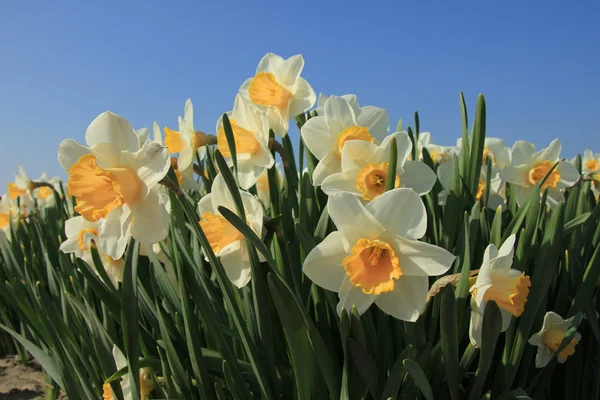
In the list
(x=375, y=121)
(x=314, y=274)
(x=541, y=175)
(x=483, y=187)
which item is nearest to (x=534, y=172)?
(x=541, y=175)

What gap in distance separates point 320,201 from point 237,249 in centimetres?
73

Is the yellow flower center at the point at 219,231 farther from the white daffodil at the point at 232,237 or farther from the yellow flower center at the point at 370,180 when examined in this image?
the yellow flower center at the point at 370,180

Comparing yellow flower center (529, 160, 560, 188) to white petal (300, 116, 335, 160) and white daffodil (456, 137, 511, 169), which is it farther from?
white petal (300, 116, 335, 160)

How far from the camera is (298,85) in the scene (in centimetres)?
214

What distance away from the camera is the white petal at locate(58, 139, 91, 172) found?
1515 mm

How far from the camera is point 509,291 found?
1.38m

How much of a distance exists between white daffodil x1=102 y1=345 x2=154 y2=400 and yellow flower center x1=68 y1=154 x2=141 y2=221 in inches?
24.5

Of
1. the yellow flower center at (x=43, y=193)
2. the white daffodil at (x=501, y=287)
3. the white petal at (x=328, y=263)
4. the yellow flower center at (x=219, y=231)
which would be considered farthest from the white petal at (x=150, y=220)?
the yellow flower center at (x=43, y=193)

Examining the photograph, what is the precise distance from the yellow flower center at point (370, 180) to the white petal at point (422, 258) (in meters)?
0.43

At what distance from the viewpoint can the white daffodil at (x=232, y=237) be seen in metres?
1.52

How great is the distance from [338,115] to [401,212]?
28.2 inches

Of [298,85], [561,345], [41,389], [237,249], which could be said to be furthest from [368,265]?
[41,389]

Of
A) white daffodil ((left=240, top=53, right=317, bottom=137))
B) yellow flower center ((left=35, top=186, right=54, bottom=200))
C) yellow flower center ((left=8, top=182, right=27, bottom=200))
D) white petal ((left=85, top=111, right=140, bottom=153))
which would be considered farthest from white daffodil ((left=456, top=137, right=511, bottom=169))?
yellow flower center ((left=35, top=186, right=54, bottom=200))

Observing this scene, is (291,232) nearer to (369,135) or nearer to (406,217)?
(369,135)
